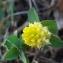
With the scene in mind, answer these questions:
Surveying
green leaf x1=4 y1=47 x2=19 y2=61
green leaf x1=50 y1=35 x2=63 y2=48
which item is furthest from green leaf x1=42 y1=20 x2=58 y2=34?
green leaf x1=4 y1=47 x2=19 y2=61

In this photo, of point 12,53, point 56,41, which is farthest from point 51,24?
point 12,53

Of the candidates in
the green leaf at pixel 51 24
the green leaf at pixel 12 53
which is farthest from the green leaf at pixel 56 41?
the green leaf at pixel 12 53

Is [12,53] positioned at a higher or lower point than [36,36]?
lower

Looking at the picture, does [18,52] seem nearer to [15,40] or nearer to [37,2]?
[15,40]

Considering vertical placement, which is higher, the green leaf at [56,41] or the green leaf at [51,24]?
the green leaf at [51,24]

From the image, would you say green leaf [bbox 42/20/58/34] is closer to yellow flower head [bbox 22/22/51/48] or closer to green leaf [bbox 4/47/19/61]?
yellow flower head [bbox 22/22/51/48]

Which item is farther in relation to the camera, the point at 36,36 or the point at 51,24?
the point at 51,24

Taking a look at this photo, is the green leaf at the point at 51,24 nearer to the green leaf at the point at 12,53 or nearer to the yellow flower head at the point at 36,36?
the yellow flower head at the point at 36,36

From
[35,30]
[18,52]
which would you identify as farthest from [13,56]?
[35,30]

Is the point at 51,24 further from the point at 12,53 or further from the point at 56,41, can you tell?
the point at 12,53
